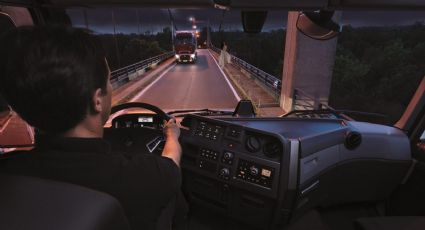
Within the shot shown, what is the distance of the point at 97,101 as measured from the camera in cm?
129

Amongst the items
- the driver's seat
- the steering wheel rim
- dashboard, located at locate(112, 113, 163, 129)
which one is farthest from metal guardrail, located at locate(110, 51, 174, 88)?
the driver's seat

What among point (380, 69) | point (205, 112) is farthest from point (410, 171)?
point (380, 69)

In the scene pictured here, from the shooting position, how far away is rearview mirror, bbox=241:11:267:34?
2653 millimetres

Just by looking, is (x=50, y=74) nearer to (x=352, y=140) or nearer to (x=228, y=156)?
(x=228, y=156)

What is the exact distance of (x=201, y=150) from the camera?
305cm

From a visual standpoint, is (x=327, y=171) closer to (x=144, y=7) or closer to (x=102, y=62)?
(x=144, y=7)

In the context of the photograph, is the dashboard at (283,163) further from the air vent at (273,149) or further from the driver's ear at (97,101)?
the driver's ear at (97,101)

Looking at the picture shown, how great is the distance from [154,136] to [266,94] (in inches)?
370

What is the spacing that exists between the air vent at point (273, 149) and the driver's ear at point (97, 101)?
65.1 inches

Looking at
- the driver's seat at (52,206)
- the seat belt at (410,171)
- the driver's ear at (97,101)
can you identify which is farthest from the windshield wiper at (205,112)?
the driver's seat at (52,206)

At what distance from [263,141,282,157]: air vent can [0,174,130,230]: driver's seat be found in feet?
5.64

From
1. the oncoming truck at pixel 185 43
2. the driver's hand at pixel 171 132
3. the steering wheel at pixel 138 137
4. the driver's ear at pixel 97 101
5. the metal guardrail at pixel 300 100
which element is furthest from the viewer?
the oncoming truck at pixel 185 43

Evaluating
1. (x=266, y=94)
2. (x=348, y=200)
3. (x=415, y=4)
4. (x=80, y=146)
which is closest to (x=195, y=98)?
(x=266, y=94)

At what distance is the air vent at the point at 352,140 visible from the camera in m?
3.03
